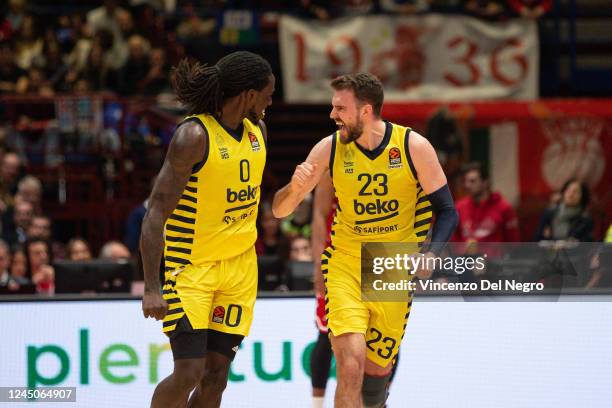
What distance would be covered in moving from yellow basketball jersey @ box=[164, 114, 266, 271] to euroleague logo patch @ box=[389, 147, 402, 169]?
0.79 m

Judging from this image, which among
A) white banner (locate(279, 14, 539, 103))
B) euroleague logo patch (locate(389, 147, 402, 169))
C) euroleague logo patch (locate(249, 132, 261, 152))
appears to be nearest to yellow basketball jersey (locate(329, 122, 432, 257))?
euroleague logo patch (locate(389, 147, 402, 169))

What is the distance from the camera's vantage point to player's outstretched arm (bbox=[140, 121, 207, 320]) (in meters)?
5.45

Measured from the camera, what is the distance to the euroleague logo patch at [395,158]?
6.19 m

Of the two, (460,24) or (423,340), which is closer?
(423,340)

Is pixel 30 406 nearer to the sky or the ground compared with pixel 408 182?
nearer to the ground

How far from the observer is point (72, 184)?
13.6 m

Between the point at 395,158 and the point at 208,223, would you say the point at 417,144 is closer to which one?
the point at 395,158

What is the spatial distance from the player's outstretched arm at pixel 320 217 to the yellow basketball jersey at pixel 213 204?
800mm

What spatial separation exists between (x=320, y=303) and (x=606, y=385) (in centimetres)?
189

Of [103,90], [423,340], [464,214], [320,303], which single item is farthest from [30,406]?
[103,90]

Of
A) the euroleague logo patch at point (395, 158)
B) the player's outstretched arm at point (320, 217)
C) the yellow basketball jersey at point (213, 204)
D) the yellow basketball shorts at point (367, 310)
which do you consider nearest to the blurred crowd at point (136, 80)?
the player's outstretched arm at point (320, 217)

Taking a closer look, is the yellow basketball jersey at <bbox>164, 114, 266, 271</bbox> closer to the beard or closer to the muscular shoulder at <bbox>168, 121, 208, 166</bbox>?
the muscular shoulder at <bbox>168, 121, 208, 166</bbox>

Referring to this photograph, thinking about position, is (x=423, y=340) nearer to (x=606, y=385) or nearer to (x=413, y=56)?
(x=606, y=385)

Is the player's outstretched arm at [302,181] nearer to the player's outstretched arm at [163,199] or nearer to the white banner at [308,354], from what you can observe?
the player's outstretched arm at [163,199]
